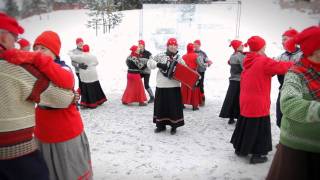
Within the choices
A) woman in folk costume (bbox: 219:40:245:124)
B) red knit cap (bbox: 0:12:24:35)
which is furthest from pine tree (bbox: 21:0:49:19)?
red knit cap (bbox: 0:12:24:35)

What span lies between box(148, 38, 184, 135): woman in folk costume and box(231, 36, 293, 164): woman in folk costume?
128 cm

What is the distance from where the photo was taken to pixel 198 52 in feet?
24.0

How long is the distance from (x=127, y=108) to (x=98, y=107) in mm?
714

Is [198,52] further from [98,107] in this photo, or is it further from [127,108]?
[98,107]

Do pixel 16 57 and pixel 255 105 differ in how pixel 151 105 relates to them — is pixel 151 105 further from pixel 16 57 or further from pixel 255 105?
pixel 16 57

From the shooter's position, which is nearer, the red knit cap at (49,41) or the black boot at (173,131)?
the red knit cap at (49,41)

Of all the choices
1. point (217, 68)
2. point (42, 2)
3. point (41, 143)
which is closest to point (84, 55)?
point (42, 2)

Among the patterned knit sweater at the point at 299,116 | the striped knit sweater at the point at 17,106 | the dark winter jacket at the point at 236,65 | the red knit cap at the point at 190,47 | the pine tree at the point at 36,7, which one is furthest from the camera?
the pine tree at the point at 36,7

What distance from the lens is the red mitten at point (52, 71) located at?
6.31ft

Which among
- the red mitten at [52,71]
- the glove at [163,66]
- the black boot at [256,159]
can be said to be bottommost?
the black boot at [256,159]

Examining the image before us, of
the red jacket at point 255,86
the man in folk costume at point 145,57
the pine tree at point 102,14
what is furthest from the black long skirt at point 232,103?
the pine tree at point 102,14

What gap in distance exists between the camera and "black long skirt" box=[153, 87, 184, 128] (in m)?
5.20

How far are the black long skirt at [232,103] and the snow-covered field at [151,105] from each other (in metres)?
0.24

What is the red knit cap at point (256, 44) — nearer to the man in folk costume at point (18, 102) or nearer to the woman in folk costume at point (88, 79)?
the man in folk costume at point (18, 102)
